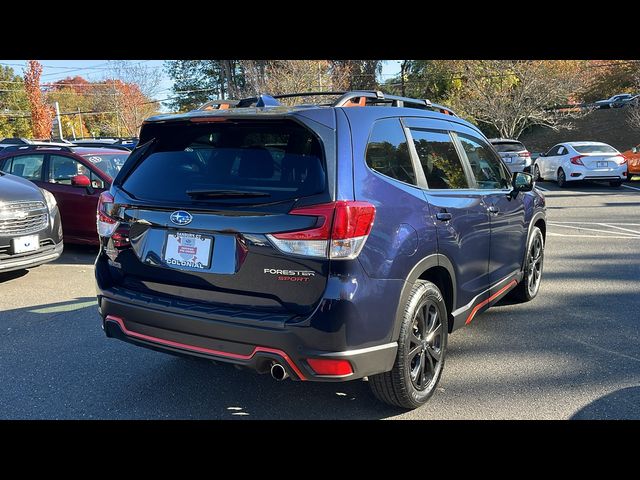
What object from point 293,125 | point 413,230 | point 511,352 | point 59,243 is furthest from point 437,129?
point 59,243

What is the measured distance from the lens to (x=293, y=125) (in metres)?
2.78

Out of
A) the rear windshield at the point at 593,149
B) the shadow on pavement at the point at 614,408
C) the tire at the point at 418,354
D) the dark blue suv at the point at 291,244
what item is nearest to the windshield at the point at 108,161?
the dark blue suv at the point at 291,244

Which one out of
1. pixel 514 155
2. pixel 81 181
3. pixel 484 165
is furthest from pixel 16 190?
pixel 514 155

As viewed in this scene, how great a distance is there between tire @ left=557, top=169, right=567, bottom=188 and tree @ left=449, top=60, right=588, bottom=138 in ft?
24.8

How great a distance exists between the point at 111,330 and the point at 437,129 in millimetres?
2603

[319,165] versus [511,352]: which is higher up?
[319,165]

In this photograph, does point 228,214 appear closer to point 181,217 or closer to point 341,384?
point 181,217

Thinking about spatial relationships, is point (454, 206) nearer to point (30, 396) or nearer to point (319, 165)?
point (319, 165)

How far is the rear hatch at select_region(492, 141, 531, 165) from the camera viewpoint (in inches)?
641

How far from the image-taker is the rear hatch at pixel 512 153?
53.4 feet

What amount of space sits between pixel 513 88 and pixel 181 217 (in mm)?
26841

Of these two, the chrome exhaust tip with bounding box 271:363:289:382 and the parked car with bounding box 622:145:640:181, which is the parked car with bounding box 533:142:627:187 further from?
the chrome exhaust tip with bounding box 271:363:289:382

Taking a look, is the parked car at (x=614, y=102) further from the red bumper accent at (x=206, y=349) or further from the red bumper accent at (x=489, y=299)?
the red bumper accent at (x=206, y=349)

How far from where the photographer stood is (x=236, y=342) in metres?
2.70
